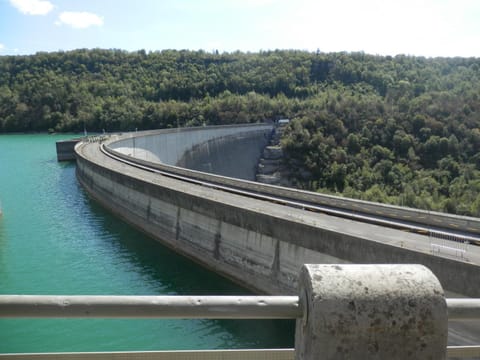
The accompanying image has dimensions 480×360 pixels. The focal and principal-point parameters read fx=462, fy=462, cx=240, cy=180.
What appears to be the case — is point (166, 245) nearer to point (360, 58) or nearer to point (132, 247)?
point (132, 247)

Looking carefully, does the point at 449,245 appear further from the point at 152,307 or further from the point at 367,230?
the point at 152,307

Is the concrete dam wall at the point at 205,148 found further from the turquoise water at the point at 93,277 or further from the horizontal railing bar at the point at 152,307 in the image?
the horizontal railing bar at the point at 152,307

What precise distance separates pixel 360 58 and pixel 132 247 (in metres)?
116

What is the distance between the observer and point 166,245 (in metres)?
20.3

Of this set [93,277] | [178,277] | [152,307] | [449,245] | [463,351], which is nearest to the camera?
[152,307]

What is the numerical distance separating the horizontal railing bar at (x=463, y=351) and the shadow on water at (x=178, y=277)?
9.31 m

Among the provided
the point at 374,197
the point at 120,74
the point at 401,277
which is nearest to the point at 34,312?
the point at 401,277

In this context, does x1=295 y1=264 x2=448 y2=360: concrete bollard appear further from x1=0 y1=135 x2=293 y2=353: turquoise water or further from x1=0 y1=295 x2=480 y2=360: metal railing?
x1=0 y1=135 x2=293 y2=353: turquoise water

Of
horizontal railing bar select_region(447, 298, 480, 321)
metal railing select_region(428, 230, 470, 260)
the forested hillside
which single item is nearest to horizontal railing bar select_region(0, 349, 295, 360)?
horizontal railing bar select_region(447, 298, 480, 321)

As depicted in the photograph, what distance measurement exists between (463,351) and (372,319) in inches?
37.5

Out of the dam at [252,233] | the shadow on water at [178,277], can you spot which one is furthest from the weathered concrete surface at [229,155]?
the shadow on water at [178,277]

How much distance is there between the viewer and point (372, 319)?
1.98 m

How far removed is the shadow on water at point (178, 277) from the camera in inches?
469

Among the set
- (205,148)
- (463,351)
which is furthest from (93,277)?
(205,148)
